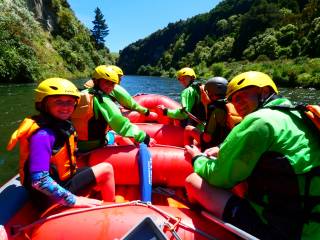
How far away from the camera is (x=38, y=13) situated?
34969mm

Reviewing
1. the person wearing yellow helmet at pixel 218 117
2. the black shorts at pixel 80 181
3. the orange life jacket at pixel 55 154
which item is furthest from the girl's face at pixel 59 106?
the person wearing yellow helmet at pixel 218 117

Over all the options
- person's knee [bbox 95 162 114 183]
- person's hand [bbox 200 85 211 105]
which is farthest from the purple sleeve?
person's hand [bbox 200 85 211 105]

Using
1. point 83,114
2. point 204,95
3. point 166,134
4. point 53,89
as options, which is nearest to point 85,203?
point 53,89

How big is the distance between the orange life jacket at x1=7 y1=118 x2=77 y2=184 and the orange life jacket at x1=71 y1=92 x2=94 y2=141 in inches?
33.8

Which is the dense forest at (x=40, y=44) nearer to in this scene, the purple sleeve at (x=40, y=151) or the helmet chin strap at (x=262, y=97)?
the purple sleeve at (x=40, y=151)

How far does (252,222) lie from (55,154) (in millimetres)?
1483

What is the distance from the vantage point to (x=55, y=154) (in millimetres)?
2746

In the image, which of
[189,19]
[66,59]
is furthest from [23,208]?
[189,19]

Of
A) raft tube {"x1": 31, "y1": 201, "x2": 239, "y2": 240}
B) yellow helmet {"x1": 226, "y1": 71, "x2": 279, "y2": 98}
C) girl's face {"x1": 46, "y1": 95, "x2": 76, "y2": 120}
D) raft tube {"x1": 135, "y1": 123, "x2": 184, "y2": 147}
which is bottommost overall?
raft tube {"x1": 135, "y1": 123, "x2": 184, "y2": 147}

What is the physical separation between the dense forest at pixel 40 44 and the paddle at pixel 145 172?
1959 cm

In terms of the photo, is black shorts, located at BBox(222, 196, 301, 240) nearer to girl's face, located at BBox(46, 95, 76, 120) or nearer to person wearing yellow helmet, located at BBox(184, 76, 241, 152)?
girl's face, located at BBox(46, 95, 76, 120)

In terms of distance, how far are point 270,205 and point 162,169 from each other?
165 cm

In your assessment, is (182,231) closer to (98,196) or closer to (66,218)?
(66,218)

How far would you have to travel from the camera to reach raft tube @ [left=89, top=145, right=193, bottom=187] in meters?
3.59
